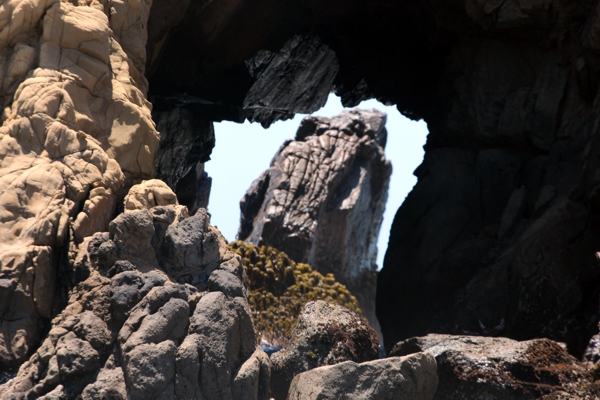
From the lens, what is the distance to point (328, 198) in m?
32.0

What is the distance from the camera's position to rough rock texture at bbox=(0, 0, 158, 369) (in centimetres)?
823

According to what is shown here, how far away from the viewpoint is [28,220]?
8.55 m

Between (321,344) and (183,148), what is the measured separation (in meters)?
12.7

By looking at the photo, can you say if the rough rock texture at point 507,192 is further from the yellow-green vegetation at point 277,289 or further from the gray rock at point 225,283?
the gray rock at point 225,283

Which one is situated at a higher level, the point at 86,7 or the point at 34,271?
the point at 86,7

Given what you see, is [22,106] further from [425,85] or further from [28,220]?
[425,85]

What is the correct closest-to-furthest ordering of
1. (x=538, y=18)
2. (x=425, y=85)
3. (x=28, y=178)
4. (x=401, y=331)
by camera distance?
(x=28, y=178), (x=538, y=18), (x=401, y=331), (x=425, y=85)

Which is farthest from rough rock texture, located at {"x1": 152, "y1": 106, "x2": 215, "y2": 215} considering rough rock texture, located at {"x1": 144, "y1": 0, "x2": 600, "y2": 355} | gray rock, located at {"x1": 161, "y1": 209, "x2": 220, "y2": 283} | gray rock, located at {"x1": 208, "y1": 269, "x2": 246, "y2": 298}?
gray rock, located at {"x1": 208, "y1": 269, "x2": 246, "y2": 298}

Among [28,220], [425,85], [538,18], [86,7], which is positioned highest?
[425,85]

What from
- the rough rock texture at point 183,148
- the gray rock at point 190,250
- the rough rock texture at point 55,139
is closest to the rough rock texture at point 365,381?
the gray rock at point 190,250

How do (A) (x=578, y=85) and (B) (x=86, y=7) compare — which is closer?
(B) (x=86, y=7)

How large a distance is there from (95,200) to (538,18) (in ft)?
41.2

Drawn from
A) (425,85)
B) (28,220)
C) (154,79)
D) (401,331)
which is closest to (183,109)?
(154,79)

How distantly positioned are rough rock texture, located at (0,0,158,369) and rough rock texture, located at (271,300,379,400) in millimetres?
3822
